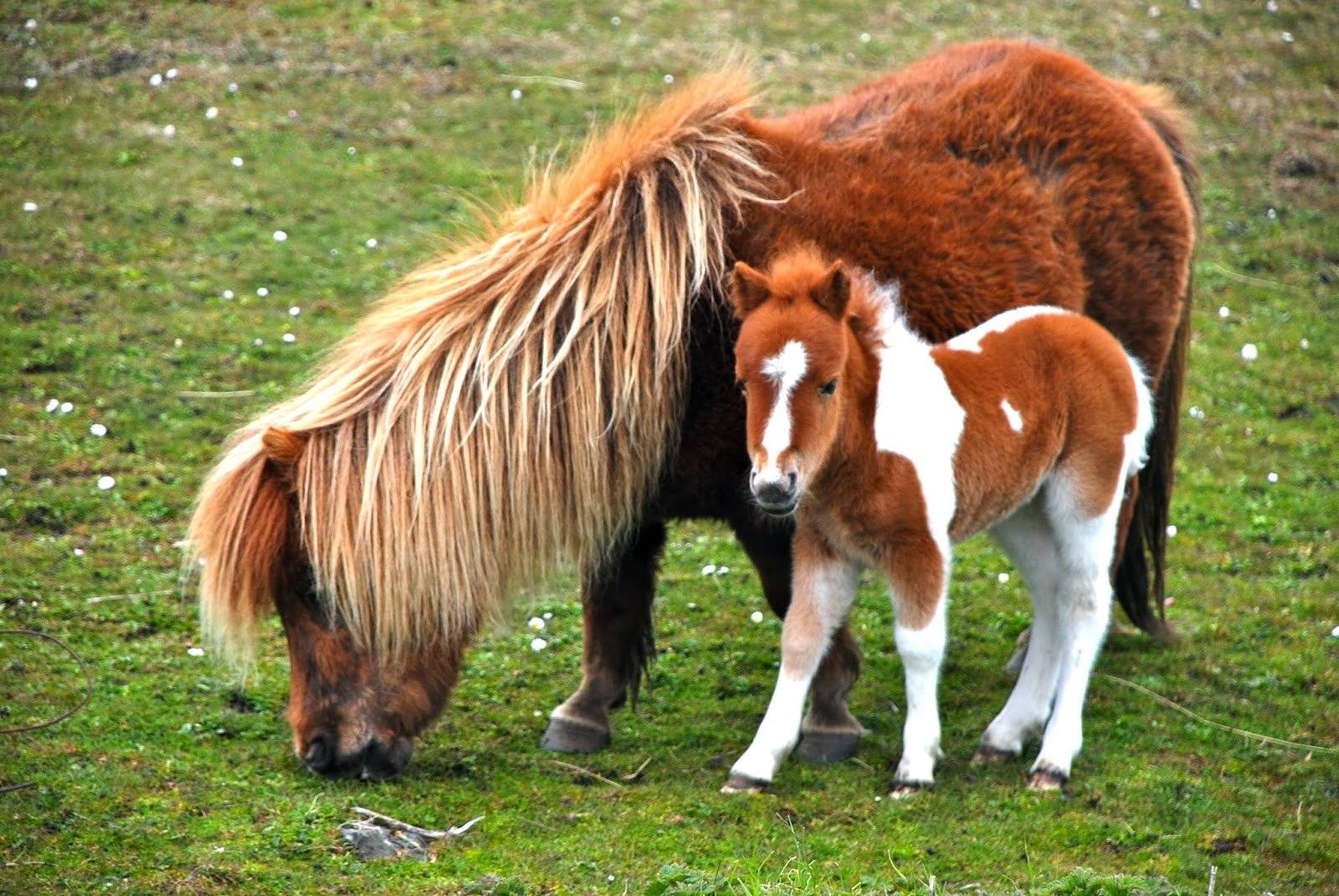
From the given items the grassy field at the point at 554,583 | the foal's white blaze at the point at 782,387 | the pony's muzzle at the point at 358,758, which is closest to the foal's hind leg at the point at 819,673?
the grassy field at the point at 554,583

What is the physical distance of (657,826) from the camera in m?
A: 4.71

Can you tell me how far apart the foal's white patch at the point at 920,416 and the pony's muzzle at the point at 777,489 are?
59 centimetres

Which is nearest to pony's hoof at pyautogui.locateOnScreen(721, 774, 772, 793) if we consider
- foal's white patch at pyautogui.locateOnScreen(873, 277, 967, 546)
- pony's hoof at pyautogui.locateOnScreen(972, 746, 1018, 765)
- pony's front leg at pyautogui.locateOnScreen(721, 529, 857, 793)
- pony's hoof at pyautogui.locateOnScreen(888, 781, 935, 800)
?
pony's front leg at pyautogui.locateOnScreen(721, 529, 857, 793)

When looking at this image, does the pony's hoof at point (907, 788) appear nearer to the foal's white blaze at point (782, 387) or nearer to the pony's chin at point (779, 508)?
the pony's chin at point (779, 508)

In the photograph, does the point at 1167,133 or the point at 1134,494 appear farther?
the point at 1167,133

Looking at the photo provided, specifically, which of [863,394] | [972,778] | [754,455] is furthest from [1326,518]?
[754,455]

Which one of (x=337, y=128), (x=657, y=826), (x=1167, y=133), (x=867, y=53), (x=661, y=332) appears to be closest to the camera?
(x=657, y=826)

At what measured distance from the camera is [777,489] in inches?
168

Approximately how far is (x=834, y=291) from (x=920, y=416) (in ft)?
1.89

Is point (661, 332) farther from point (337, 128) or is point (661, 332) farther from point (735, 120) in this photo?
point (337, 128)

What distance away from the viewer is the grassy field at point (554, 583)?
4543mm

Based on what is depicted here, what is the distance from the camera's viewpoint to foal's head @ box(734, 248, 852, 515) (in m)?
4.34

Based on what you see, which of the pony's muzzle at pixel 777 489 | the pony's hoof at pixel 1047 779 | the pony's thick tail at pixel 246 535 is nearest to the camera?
the pony's muzzle at pixel 777 489

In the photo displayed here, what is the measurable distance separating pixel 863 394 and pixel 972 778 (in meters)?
1.47
